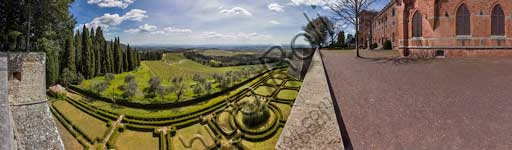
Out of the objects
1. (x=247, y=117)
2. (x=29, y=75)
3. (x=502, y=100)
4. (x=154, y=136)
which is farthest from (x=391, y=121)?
(x=154, y=136)

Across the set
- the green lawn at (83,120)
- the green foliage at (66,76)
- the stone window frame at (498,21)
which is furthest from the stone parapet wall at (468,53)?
the green foliage at (66,76)

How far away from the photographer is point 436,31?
13.6m

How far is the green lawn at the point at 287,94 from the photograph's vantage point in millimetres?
17458

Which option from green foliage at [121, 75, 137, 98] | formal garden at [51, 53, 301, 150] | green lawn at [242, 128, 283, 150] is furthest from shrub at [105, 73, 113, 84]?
green lawn at [242, 128, 283, 150]

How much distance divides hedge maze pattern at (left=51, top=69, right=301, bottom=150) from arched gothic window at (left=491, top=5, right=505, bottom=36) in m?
10.7

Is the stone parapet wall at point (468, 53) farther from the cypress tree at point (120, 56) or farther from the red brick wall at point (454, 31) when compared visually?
the cypress tree at point (120, 56)

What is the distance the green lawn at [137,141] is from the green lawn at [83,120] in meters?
1.14

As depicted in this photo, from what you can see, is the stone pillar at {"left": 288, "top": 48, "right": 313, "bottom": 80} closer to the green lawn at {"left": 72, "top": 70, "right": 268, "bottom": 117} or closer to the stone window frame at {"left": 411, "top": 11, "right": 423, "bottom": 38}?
the green lawn at {"left": 72, "top": 70, "right": 268, "bottom": 117}

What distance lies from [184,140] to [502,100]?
14174 mm

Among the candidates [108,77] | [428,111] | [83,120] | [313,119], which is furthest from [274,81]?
[428,111]

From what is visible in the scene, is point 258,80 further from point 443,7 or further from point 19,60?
point 19,60

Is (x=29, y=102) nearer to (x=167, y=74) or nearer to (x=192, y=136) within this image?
(x=192, y=136)

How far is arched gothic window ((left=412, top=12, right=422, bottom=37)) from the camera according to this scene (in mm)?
14543

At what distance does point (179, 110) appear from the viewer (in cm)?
2169
